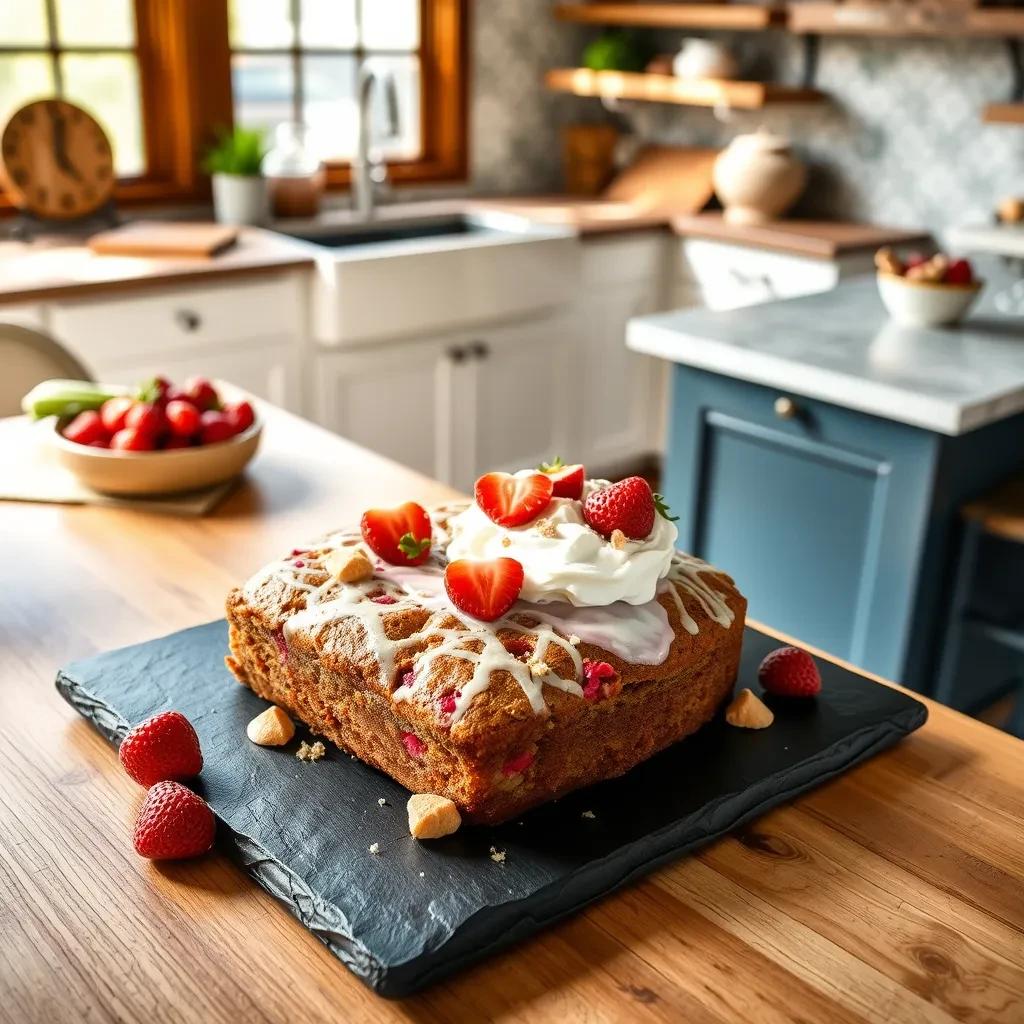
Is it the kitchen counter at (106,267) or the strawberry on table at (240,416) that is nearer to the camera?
the strawberry on table at (240,416)

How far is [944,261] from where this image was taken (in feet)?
7.93

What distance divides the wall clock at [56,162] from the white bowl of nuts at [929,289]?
2041 mm

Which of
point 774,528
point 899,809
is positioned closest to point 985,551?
point 774,528

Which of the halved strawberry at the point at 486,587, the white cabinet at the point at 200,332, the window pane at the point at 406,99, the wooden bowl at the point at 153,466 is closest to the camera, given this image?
the halved strawberry at the point at 486,587

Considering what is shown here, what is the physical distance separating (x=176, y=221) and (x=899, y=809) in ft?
9.99

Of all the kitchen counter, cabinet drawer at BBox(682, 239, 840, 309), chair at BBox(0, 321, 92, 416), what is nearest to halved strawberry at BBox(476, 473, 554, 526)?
chair at BBox(0, 321, 92, 416)

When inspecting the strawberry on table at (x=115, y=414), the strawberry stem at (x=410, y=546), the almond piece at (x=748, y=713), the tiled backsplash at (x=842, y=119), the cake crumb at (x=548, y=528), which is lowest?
the almond piece at (x=748, y=713)

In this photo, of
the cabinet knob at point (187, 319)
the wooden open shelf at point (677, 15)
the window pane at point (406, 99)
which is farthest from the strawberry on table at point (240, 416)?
the wooden open shelf at point (677, 15)

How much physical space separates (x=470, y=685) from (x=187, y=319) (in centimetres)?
218

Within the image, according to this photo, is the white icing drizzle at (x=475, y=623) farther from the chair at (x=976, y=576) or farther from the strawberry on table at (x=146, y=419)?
the chair at (x=976, y=576)

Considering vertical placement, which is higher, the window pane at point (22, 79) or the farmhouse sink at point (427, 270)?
the window pane at point (22, 79)

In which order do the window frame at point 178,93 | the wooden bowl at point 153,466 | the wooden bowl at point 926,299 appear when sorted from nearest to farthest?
the wooden bowl at point 153,466 < the wooden bowl at point 926,299 < the window frame at point 178,93

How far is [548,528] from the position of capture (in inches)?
41.3

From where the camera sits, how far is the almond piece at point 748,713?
3.57 ft
